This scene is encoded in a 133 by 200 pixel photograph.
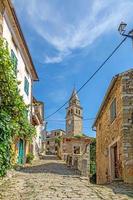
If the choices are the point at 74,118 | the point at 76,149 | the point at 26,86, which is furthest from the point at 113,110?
the point at 74,118

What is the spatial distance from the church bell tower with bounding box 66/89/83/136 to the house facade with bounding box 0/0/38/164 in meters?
54.0

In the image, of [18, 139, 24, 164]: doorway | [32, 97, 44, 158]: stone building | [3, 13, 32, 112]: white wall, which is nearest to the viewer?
[3, 13, 32, 112]: white wall

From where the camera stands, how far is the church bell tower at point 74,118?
3179 inches

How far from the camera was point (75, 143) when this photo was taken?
154 feet

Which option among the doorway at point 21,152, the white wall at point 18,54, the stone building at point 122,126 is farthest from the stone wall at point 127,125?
the doorway at point 21,152

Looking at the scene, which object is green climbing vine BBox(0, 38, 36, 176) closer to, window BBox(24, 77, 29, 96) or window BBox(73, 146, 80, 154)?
window BBox(24, 77, 29, 96)

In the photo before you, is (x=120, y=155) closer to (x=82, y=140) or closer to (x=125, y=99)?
(x=125, y=99)

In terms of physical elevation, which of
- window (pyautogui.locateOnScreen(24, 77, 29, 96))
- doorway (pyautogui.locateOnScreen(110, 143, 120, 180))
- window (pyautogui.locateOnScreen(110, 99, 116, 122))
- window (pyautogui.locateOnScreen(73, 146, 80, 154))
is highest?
window (pyautogui.locateOnScreen(24, 77, 29, 96))

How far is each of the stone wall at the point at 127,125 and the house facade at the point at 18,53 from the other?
5145 millimetres

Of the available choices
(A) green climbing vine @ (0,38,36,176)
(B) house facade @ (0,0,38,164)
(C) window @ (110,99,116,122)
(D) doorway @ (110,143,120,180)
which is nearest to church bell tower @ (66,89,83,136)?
(B) house facade @ (0,0,38,164)

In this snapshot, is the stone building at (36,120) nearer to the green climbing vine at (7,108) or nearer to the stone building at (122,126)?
the stone building at (122,126)

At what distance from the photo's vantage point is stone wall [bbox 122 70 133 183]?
47.5ft

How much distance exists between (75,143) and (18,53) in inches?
1136

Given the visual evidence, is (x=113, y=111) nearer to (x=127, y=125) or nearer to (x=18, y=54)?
(x=127, y=125)
